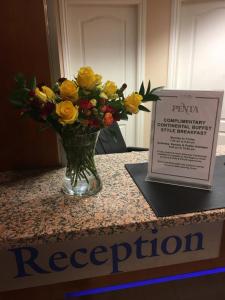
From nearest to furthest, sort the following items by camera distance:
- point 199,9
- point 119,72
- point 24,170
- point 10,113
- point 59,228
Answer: point 59,228, point 10,113, point 24,170, point 199,9, point 119,72

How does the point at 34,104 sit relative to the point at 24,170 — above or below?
above

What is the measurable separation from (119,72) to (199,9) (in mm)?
1030

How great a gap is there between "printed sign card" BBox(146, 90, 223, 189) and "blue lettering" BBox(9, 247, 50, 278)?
0.52 meters

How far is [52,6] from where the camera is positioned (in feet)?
3.48

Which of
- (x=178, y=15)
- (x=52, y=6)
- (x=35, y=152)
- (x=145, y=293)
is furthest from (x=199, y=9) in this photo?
(x=145, y=293)

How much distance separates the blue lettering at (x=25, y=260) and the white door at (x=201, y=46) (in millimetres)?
2664

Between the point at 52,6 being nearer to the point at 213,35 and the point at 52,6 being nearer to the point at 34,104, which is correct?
the point at 34,104

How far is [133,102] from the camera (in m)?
0.89

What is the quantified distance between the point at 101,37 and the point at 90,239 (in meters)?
2.50

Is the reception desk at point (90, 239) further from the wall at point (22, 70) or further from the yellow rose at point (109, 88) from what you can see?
the yellow rose at point (109, 88)

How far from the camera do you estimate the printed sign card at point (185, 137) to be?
3.20 ft

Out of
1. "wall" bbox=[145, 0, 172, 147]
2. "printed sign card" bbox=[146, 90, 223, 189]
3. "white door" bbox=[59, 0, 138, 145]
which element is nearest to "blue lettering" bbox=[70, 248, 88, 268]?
"printed sign card" bbox=[146, 90, 223, 189]

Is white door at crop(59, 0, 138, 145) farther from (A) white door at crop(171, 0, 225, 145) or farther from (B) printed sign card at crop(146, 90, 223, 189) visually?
(B) printed sign card at crop(146, 90, 223, 189)

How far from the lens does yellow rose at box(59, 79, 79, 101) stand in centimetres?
82
